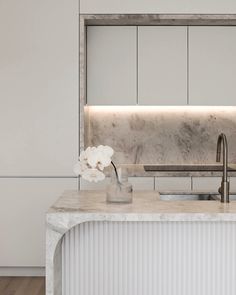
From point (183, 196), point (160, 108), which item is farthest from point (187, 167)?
point (183, 196)

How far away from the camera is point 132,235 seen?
2656mm

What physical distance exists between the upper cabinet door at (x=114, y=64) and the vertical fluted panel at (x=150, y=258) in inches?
96.7

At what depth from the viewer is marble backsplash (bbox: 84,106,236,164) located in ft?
17.3

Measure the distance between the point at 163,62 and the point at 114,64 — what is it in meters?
0.46

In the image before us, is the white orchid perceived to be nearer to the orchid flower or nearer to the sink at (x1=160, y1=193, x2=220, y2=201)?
the orchid flower

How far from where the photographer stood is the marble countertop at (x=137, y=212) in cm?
240

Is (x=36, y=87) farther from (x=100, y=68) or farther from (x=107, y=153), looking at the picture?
(x=107, y=153)

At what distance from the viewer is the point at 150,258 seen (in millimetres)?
2660

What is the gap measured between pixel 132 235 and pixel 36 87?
2255mm

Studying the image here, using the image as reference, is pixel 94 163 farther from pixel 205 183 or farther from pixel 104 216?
pixel 205 183

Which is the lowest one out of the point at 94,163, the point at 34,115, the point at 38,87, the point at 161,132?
the point at 94,163

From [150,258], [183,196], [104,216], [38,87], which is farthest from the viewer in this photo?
[38,87]

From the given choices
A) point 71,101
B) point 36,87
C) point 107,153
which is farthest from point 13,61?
point 107,153

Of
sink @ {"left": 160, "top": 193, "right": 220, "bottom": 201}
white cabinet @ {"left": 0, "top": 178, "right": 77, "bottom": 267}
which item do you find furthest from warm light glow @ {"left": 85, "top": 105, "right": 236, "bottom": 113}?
sink @ {"left": 160, "top": 193, "right": 220, "bottom": 201}
